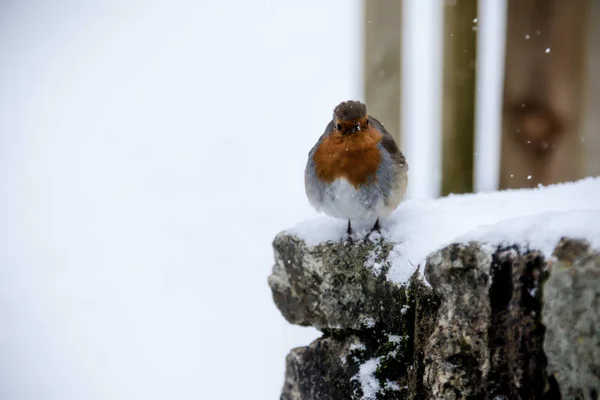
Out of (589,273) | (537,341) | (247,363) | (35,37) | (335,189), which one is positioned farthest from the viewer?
(35,37)

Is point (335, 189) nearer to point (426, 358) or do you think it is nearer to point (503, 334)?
point (426, 358)

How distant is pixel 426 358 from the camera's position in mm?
1523

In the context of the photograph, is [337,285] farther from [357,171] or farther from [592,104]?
[592,104]

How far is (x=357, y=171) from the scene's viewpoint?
85.4 inches

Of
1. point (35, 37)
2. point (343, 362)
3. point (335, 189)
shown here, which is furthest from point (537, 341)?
point (35, 37)

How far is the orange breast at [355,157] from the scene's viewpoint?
7.10ft

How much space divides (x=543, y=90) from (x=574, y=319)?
152cm

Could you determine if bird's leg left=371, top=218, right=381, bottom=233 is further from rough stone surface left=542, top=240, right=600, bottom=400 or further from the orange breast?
rough stone surface left=542, top=240, right=600, bottom=400

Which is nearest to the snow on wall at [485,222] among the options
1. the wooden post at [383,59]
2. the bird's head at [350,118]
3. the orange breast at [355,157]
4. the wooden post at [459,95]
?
the orange breast at [355,157]

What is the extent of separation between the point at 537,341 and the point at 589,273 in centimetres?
20

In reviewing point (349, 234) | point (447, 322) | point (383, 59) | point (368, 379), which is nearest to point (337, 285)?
point (349, 234)

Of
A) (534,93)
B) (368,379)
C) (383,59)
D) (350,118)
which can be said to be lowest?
(368,379)

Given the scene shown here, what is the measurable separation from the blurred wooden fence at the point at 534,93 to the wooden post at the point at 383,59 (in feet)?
0.29

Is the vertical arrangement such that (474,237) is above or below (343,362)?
above
